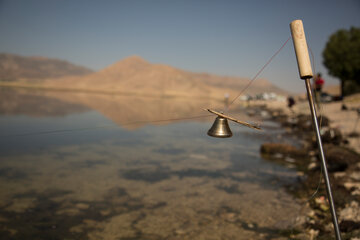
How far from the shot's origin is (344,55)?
39.7 meters

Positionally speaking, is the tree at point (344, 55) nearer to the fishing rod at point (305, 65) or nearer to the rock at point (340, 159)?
the rock at point (340, 159)

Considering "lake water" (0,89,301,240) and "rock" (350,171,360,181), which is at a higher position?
"lake water" (0,89,301,240)

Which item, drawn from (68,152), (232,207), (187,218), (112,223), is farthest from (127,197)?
(68,152)

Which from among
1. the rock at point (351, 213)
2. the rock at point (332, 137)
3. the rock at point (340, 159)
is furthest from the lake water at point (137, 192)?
the rock at point (332, 137)

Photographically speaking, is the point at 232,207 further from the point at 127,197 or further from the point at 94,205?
the point at 94,205

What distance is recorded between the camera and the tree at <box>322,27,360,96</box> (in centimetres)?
3869

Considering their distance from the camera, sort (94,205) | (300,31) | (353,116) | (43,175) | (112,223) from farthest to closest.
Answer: (353,116) → (43,175) → (94,205) → (112,223) → (300,31)

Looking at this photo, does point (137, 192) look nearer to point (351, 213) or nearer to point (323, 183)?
point (351, 213)

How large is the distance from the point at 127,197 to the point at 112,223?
1516 millimetres

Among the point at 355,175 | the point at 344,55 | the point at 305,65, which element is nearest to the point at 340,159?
the point at 355,175

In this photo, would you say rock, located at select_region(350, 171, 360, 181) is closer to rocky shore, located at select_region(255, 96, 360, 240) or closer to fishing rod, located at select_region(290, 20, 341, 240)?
rocky shore, located at select_region(255, 96, 360, 240)

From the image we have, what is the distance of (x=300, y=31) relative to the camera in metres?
2.16

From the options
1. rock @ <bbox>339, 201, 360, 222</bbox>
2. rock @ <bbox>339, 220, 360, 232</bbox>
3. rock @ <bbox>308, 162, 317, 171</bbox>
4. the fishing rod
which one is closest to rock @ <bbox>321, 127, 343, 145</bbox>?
rock @ <bbox>308, 162, 317, 171</bbox>

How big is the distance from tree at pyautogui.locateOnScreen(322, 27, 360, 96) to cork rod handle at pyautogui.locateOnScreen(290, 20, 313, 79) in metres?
45.5
